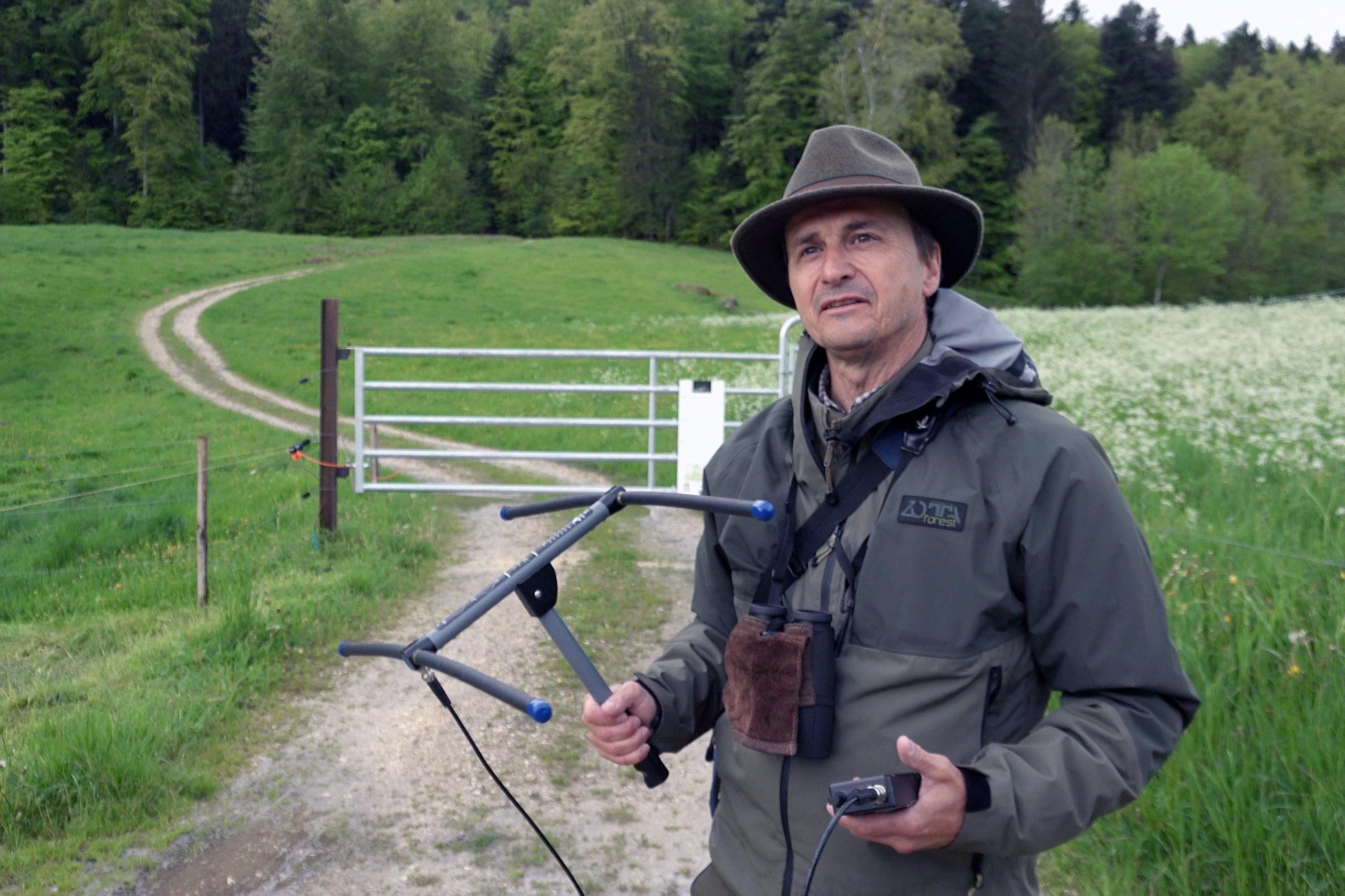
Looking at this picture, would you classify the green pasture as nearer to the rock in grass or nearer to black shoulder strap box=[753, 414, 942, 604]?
black shoulder strap box=[753, 414, 942, 604]

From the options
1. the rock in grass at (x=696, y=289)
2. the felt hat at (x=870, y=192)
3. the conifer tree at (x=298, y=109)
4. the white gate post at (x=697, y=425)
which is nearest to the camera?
the felt hat at (x=870, y=192)

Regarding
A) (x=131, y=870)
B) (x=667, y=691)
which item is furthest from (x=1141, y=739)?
(x=131, y=870)

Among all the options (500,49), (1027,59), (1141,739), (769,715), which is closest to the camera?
(1141,739)

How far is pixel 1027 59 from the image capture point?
67.8 m

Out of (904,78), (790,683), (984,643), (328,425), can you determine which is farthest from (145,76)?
(984,643)

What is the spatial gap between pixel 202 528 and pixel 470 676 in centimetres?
560

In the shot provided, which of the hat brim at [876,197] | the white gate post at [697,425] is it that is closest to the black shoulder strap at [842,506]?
the hat brim at [876,197]

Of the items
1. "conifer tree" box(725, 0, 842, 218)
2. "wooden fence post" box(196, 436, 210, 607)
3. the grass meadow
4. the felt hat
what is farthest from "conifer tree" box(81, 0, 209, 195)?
the felt hat

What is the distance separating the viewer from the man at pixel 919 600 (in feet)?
5.63

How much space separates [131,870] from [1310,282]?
61314mm

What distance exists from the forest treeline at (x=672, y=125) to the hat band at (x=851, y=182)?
53.6 metres

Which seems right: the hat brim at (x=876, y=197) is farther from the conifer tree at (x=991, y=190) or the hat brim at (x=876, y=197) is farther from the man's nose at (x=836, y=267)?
the conifer tree at (x=991, y=190)

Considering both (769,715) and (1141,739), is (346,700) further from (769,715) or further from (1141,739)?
(1141,739)

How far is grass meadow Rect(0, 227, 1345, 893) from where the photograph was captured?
3568 millimetres
